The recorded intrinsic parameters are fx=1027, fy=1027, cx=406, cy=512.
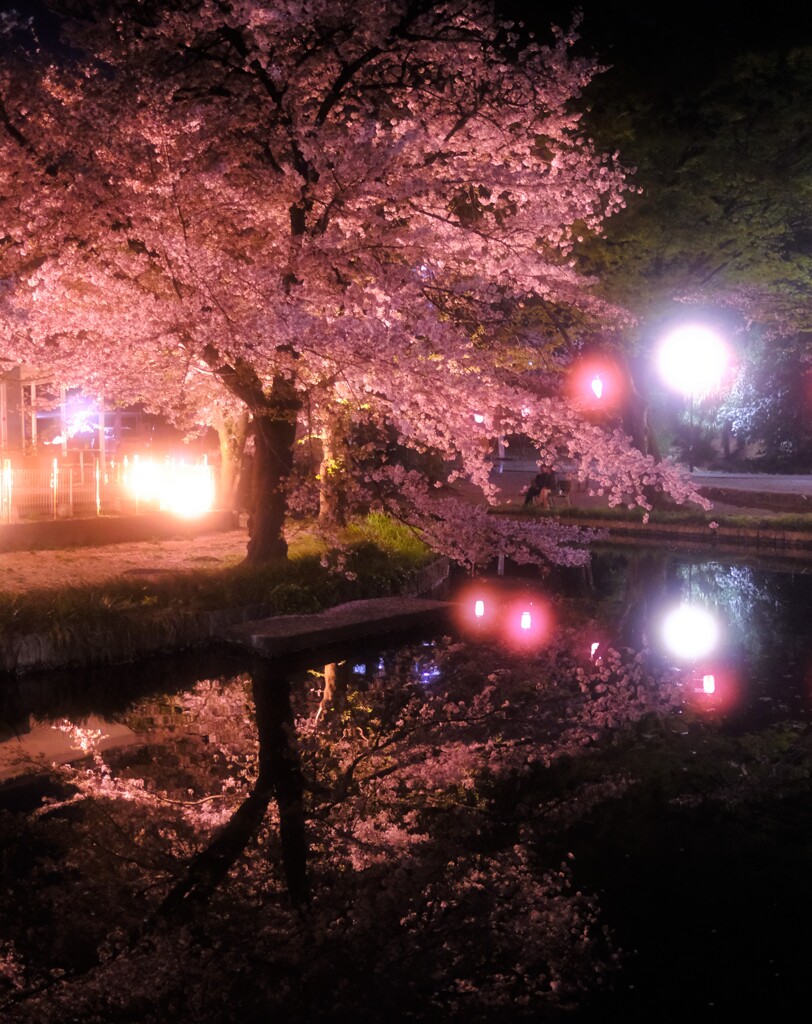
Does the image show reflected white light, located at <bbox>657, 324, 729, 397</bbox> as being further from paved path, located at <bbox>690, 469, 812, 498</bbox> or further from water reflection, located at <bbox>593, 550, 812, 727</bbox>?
paved path, located at <bbox>690, 469, 812, 498</bbox>

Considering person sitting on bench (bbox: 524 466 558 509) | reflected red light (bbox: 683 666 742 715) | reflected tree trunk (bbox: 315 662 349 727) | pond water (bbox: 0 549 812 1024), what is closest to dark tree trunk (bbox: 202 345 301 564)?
pond water (bbox: 0 549 812 1024)

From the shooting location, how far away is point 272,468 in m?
15.4

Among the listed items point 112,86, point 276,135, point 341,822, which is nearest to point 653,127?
point 276,135

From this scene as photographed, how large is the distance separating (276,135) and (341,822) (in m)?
8.61

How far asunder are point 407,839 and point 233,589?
7610mm

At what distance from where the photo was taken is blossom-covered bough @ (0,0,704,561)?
12031 mm

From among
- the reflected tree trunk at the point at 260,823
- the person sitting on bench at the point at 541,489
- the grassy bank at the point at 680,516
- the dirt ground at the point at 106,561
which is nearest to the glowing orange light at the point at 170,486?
the dirt ground at the point at 106,561

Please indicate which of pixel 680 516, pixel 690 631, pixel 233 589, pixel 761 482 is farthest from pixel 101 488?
pixel 761 482

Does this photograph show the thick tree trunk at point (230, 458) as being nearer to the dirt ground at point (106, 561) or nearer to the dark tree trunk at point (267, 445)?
the dirt ground at point (106, 561)

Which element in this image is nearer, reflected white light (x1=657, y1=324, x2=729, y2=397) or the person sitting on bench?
reflected white light (x1=657, y1=324, x2=729, y2=397)

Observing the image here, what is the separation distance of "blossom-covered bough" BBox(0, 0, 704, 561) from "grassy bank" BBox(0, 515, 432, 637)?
7.89 feet

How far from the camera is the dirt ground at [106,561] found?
588 inches

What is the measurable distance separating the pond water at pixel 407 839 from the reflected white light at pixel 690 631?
2.67 feet

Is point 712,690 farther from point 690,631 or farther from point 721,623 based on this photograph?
point 721,623
